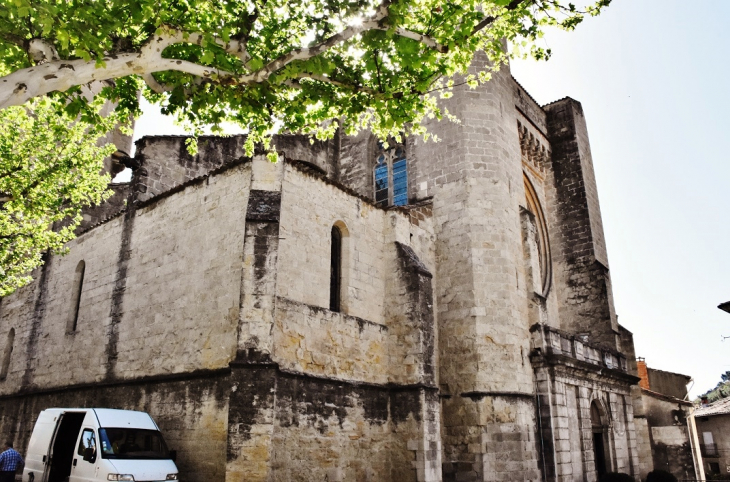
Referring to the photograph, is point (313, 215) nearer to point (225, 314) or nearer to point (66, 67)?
point (225, 314)

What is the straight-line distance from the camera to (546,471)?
45.8 ft

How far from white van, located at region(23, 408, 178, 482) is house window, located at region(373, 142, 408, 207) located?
1035cm

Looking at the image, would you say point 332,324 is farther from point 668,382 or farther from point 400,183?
point 668,382

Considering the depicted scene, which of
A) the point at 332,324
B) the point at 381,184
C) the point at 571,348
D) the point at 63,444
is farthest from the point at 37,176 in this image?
the point at 571,348

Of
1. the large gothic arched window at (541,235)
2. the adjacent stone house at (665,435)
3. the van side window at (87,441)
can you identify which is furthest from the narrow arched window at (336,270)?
the adjacent stone house at (665,435)

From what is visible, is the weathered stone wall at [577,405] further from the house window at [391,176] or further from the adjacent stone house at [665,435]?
the house window at [391,176]

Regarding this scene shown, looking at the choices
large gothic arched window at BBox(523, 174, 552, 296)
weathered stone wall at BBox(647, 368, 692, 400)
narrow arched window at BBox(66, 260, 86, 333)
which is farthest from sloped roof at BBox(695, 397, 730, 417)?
narrow arched window at BBox(66, 260, 86, 333)

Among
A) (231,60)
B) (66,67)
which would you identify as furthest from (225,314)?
(66,67)

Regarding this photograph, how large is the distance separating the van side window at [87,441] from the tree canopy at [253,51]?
557 cm

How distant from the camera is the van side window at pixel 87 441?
30.5ft

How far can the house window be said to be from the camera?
18.0 meters

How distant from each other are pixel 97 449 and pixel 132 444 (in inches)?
23.2

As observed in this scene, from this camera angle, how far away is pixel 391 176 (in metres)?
18.4

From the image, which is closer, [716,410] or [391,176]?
[391,176]
